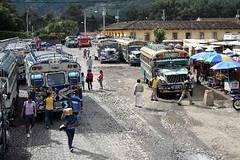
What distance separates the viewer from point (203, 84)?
35.1 m

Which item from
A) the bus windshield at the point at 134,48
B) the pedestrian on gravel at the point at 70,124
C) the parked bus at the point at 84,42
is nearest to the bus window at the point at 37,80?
the pedestrian on gravel at the point at 70,124

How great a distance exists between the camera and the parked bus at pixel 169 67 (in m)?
28.6

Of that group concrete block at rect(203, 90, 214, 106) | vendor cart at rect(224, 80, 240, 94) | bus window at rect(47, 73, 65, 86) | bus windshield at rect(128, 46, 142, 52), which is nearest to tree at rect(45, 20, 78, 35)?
bus windshield at rect(128, 46, 142, 52)

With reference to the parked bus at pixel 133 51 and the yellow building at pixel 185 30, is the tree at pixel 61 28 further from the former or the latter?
the parked bus at pixel 133 51

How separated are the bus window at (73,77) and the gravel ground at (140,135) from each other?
1.78m

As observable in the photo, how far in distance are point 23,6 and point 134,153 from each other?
548 feet

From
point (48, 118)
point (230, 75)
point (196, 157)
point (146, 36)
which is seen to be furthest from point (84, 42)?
point (196, 157)

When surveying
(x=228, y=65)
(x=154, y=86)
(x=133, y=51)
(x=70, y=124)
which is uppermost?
(x=228, y=65)

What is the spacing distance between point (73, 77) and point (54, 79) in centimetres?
90

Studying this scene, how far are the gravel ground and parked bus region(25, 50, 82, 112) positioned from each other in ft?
3.79

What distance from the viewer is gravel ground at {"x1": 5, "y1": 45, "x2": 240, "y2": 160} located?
1636cm

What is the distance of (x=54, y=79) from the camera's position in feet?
73.8

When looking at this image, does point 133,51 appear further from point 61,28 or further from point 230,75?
point 61,28

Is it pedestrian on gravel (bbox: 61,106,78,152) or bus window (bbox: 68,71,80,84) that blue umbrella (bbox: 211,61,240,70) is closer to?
bus window (bbox: 68,71,80,84)
